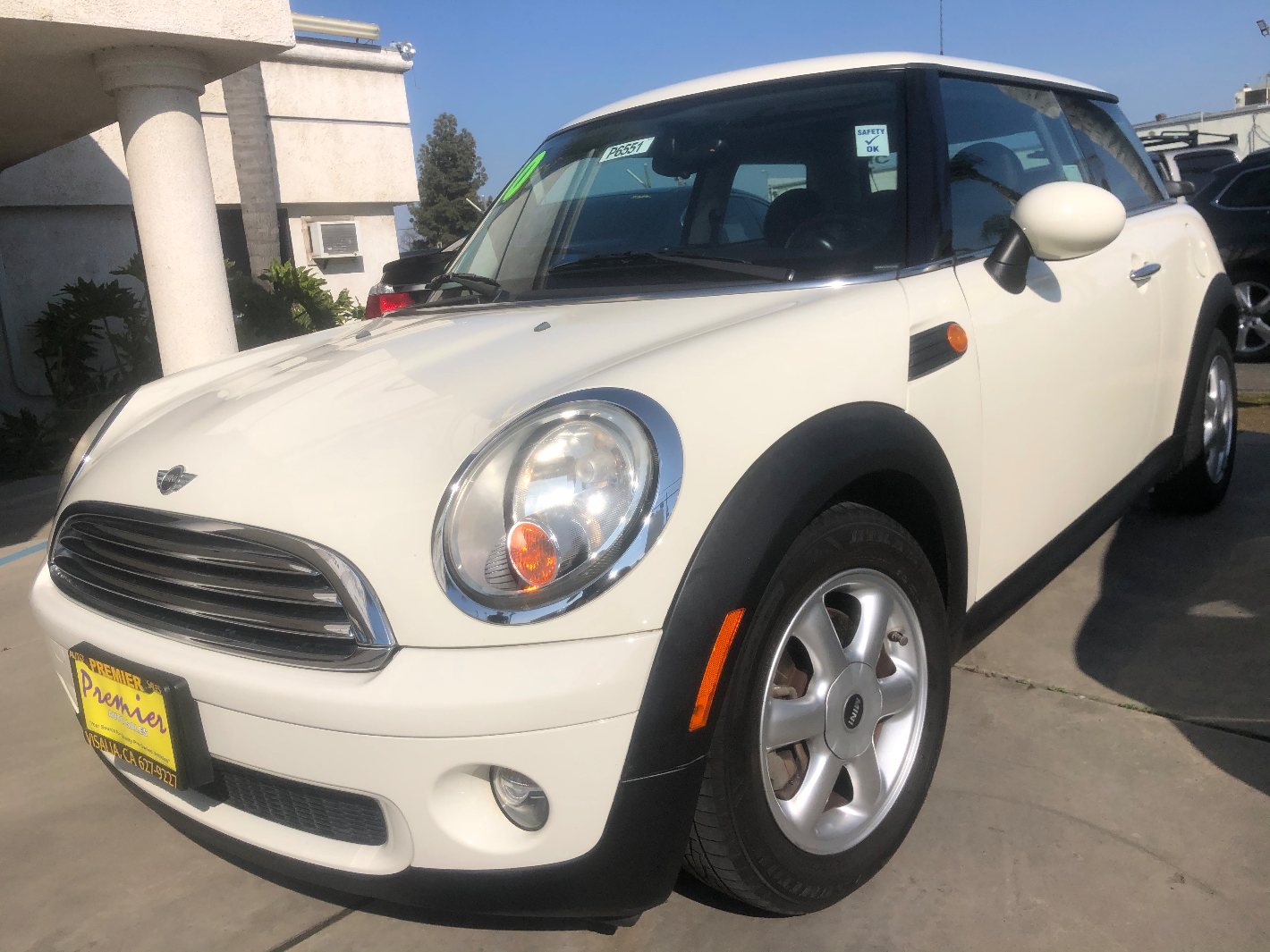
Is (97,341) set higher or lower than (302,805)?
higher

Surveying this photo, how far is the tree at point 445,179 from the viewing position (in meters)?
55.2

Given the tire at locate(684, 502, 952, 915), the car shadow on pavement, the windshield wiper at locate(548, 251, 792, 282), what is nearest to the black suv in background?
the car shadow on pavement

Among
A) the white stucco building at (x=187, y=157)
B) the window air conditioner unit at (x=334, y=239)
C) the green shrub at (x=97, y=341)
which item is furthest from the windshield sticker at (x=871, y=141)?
the window air conditioner unit at (x=334, y=239)

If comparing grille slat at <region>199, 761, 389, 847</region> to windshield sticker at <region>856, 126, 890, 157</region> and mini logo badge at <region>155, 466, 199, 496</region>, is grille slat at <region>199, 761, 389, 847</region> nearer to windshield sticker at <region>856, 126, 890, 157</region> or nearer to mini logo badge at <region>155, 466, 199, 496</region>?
mini logo badge at <region>155, 466, 199, 496</region>

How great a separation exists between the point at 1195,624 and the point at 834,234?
173cm

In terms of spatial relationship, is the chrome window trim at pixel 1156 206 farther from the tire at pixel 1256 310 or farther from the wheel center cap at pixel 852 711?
the tire at pixel 1256 310

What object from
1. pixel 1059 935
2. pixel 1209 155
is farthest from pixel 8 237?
pixel 1209 155

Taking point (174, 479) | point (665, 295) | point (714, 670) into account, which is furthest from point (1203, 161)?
point (174, 479)

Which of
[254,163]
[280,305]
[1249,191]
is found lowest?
[280,305]

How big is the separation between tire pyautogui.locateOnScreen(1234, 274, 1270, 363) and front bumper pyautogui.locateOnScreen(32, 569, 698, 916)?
7344 mm

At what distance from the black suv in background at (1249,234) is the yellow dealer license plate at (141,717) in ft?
24.8

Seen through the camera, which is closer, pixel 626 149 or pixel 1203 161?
pixel 626 149

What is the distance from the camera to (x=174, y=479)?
5.68ft

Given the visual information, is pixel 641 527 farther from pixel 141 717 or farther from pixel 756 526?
pixel 141 717
